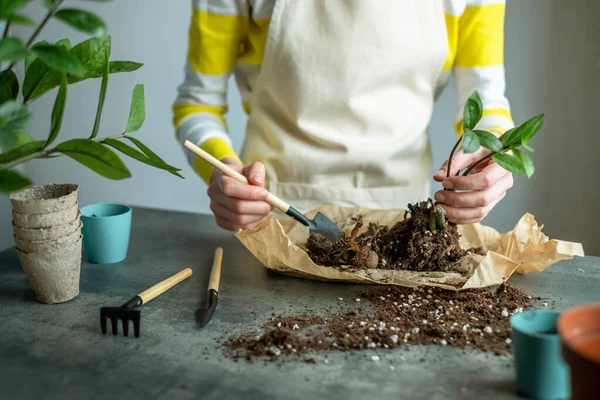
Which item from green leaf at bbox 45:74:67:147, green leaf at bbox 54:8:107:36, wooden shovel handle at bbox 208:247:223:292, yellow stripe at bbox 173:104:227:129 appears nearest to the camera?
green leaf at bbox 54:8:107:36

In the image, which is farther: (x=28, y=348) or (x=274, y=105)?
(x=274, y=105)

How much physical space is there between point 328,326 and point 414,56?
28.6 inches

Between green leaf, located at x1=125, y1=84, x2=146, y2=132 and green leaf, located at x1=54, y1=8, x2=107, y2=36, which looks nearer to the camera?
green leaf, located at x1=54, y1=8, x2=107, y2=36

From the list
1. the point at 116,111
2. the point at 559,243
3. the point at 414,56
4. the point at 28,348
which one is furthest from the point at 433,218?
the point at 116,111

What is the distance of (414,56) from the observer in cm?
140

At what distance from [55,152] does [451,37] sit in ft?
3.23

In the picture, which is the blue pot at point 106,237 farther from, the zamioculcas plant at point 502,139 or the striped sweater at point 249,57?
the zamioculcas plant at point 502,139

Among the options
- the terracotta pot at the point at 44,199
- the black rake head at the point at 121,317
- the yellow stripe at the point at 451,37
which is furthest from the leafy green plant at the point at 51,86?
the yellow stripe at the point at 451,37

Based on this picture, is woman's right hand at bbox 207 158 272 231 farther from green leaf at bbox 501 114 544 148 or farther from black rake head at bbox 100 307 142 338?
green leaf at bbox 501 114 544 148

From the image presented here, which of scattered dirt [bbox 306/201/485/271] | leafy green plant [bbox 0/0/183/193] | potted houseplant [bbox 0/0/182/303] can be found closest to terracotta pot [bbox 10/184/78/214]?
potted houseplant [bbox 0/0/182/303]

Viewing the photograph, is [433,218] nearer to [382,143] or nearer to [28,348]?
[382,143]

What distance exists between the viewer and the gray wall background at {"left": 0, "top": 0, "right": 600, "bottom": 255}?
1.88 meters

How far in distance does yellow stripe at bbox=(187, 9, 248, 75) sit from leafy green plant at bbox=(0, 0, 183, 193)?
466mm

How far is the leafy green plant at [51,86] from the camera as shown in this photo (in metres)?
0.72
